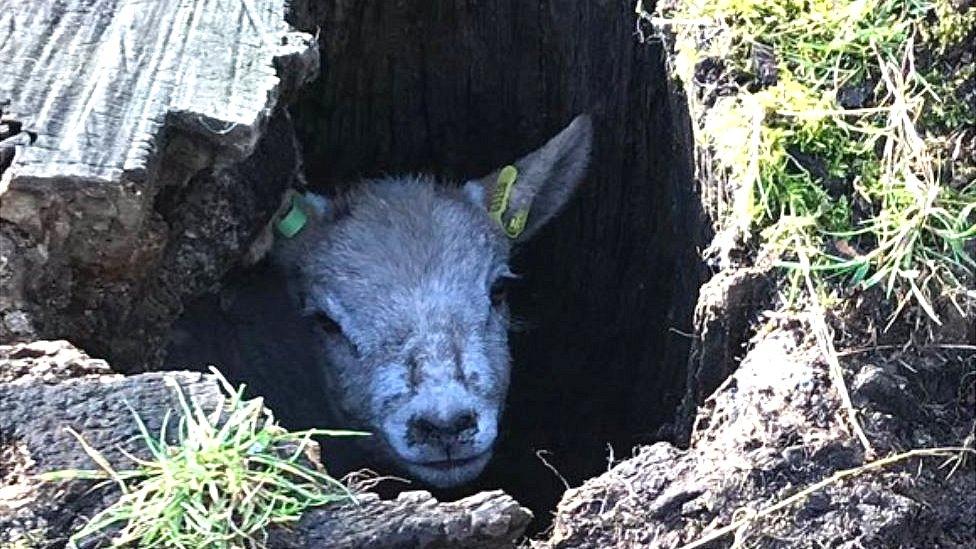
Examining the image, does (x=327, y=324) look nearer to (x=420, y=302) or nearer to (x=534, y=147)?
(x=420, y=302)

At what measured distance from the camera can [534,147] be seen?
5.11 metres

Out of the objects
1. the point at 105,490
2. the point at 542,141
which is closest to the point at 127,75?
the point at 105,490

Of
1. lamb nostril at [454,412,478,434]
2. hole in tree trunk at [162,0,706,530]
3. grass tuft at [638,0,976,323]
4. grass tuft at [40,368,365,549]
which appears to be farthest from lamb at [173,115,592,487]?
grass tuft at [40,368,365,549]

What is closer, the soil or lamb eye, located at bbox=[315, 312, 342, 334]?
the soil

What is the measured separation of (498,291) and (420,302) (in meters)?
0.40

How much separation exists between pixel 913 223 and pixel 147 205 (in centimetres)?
150

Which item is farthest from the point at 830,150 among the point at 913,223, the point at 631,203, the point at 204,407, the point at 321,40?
the point at 321,40

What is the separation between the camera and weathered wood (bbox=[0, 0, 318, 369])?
8.70ft

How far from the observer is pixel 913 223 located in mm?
2736

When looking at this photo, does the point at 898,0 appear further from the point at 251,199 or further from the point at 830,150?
the point at 251,199

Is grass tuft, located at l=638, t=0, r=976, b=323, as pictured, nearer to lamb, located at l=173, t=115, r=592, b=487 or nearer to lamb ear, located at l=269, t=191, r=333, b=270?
lamb, located at l=173, t=115, r=592, b=487

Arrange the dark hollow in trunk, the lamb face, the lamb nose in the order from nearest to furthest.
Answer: the lamb nose, the lamb face, the dark hollow in trunk

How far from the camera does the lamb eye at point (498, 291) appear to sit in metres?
4.64

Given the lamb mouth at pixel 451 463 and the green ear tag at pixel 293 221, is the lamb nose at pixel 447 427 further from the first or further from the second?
the green ear tag at pixel 293 221
